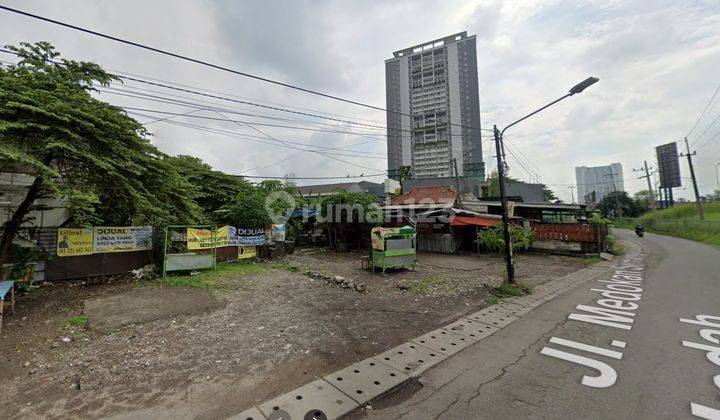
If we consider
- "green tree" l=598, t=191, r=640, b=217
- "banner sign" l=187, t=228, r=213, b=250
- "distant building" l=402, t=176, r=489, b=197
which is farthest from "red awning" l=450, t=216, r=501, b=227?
"green tree" l=598, t=191, r=640, b=217

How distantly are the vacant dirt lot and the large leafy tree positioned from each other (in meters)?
2.48

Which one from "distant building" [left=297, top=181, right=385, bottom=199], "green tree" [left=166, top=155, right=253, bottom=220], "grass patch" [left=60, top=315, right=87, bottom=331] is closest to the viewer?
"grass patch" [left=60, top=315, right=87, bottom=331]

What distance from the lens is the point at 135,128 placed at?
24.8 ft

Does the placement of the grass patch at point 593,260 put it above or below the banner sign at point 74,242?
below

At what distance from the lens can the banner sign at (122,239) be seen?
8641 mm

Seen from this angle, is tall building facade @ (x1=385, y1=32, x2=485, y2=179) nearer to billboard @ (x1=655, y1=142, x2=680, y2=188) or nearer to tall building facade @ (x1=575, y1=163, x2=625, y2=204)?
billboard @ (x1=655, y1=142, x2=680, y2=188)

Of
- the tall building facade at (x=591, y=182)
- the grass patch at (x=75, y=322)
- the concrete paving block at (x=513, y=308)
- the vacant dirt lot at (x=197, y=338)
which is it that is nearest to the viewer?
the vacant dirt lot at (x=197, y=338)

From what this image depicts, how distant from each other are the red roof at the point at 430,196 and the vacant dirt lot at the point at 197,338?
44.0ft

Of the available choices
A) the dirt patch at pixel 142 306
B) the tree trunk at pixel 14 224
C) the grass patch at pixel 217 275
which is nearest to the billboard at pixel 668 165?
the grass patch at pixel 217 275

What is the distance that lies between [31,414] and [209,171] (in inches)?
664

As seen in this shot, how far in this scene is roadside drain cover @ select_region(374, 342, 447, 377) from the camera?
3742 millimetres

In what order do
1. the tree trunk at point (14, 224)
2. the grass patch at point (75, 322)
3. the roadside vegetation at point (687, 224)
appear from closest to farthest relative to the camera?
1. the grass patch at point (75, 322)
2. the tree trunk at point (14, 224)
3. the roadside vegetation at point (687, 224)

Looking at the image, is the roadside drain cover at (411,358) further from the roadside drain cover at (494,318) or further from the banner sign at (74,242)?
the banner sign at (74,242)

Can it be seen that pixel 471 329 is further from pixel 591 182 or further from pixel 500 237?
pixel 591 182
